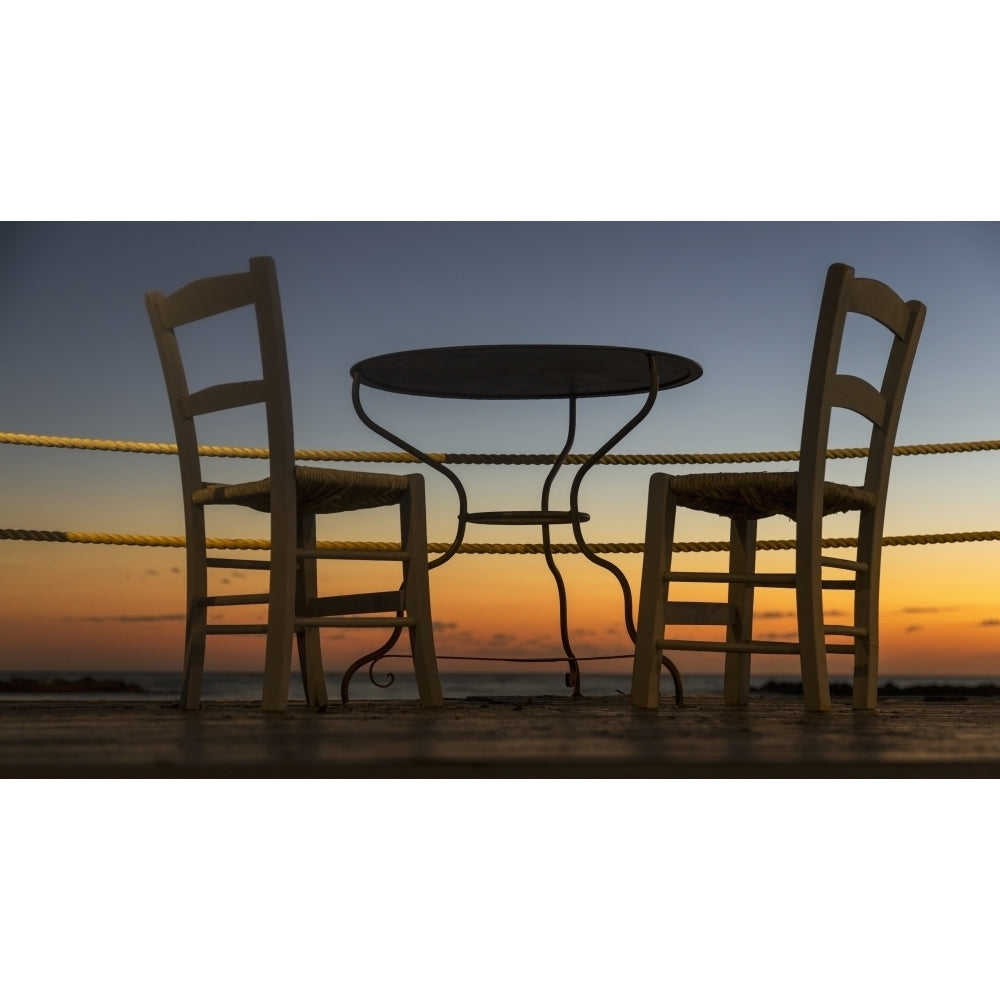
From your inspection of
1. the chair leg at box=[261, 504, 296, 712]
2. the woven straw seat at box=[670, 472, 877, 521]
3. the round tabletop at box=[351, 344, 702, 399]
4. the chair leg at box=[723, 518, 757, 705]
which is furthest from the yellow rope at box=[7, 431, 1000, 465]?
the chair leg at box=[261, 504, 296, 712]

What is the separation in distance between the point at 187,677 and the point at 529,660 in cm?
94

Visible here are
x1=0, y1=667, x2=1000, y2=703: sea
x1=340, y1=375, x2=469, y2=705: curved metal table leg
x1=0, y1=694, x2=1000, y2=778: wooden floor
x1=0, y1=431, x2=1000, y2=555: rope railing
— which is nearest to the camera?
x1=0, y1=694, x2=1000, y2=778: wooden floor

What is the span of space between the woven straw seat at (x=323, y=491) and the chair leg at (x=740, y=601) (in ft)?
2.71

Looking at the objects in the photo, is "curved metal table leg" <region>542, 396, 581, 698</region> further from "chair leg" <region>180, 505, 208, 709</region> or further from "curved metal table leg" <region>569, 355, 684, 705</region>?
"chair leg" <region>180, 505, 208, 709</region>

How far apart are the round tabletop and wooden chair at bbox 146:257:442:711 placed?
1.03ft

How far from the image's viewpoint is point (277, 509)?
8.00 ft

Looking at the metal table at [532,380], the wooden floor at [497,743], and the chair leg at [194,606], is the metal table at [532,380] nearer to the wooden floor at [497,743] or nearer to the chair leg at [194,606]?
the chair leg at [194,606]

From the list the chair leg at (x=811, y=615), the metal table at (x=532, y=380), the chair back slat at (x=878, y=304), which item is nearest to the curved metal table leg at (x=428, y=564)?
the metal table at (x=532, y=380)

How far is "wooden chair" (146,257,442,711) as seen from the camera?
8.00 feet

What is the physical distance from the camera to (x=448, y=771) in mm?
1363

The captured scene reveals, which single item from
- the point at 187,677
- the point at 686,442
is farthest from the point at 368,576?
the point at 187,677

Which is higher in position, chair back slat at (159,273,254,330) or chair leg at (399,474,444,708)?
chair back slat at (159,273,254,330)

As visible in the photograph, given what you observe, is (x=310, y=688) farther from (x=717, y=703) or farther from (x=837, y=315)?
(x=837, y=315)

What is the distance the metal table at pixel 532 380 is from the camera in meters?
2.79
